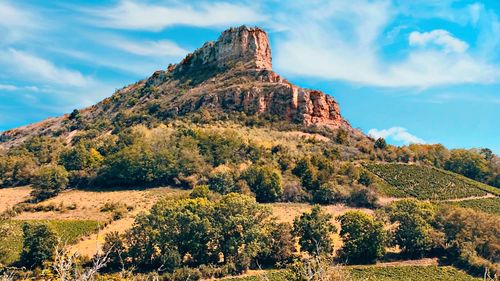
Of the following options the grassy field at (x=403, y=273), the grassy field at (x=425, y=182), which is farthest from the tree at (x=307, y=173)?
the grassy field at (x=403, y=273)

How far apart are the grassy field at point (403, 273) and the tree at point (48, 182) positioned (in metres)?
42.8

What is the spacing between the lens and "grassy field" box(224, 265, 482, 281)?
46125 mm

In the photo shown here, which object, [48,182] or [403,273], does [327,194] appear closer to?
[403,273]

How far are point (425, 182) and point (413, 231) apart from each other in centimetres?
3264

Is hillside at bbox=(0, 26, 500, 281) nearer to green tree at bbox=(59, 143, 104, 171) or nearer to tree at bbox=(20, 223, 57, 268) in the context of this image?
tree at bbox=(20, 223, 57, 268)

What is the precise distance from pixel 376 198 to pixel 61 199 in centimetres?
5059

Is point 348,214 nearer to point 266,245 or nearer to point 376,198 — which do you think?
point 266,245

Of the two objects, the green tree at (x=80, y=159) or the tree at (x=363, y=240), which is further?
the green tree at (x=80, y=159)

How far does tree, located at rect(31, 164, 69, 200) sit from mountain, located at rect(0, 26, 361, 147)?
31738 mm

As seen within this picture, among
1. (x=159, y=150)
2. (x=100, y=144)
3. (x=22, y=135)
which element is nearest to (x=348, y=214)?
(x=159, y=150)

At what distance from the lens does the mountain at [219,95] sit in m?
104

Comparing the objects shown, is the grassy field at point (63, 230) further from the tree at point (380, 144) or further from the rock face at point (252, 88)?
the tree at point (380, 144)

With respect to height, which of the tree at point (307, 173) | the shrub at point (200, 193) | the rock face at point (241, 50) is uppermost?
the rock face at point (241, 50)

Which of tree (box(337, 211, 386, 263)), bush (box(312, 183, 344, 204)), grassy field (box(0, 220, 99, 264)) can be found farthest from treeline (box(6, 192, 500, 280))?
bush (box(312, 183, 344, 204))
